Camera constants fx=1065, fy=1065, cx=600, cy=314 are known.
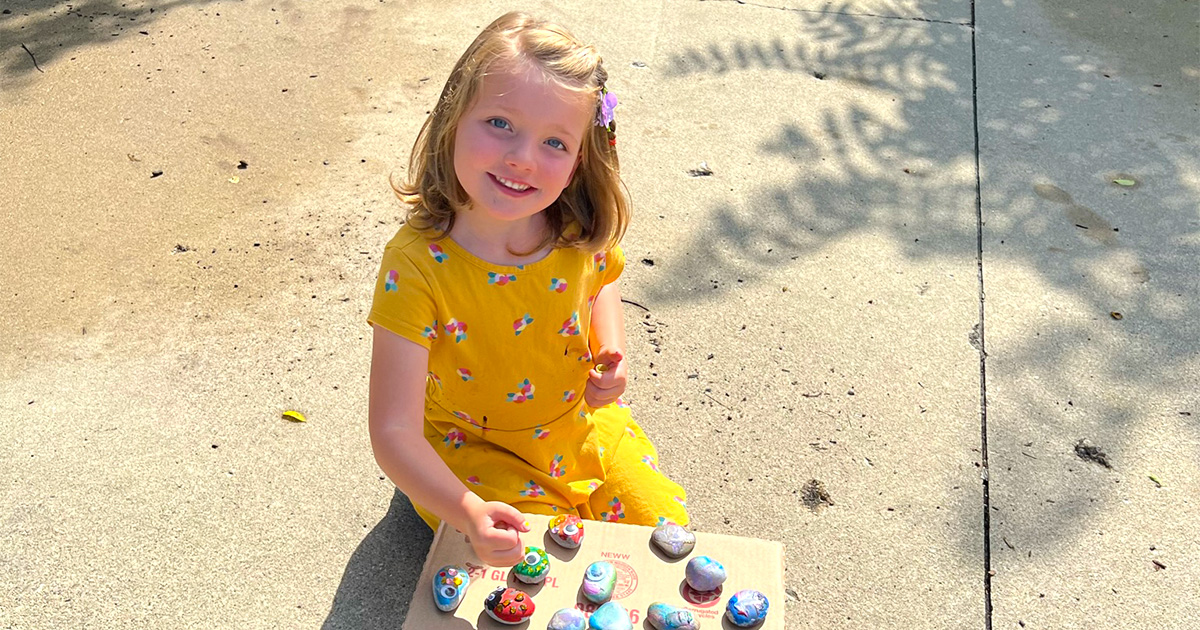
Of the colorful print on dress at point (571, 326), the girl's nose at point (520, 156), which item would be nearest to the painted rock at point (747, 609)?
the colorful print on dress at point (571, 326)

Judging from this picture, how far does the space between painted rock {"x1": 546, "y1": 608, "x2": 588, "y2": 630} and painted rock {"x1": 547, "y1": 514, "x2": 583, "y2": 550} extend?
0.53ft

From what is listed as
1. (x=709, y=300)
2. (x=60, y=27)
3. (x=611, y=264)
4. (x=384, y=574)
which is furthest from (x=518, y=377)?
(x=60, y=27)

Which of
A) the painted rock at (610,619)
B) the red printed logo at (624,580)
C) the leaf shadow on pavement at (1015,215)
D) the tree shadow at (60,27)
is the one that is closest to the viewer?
the painted rock at (610,619)

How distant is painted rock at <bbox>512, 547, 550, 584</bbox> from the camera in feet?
6.01

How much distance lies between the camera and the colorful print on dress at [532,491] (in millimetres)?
2137

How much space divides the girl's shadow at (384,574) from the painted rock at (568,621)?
1.62ft

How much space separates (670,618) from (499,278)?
68cm

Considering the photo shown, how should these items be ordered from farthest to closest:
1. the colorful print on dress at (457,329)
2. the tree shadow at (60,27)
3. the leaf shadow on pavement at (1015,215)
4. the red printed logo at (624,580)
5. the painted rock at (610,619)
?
1. the tree shadow at (60,27)
2. the leaf shadow on pavement at (1015,215)
3. the colorful print on dress at (457,329)
4. the red printed logo at (624,580)
5. the painted rock at (610,619)

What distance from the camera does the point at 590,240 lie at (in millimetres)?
2062

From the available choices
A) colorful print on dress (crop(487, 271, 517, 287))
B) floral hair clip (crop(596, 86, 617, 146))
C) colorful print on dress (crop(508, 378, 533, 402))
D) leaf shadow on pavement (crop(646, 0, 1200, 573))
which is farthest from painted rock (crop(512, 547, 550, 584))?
leaf shadow on pavement (crop(646, 0, 1200, 573))

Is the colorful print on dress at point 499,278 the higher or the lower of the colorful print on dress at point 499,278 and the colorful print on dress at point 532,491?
the higher

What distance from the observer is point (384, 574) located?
2.23 m

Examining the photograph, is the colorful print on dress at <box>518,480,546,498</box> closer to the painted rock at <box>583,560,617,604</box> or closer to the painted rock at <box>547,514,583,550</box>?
the painted rock at <box>547,514,583,550</box>

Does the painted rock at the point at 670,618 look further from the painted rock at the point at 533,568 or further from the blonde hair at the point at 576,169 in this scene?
the blonde hair at the point at 576,169
